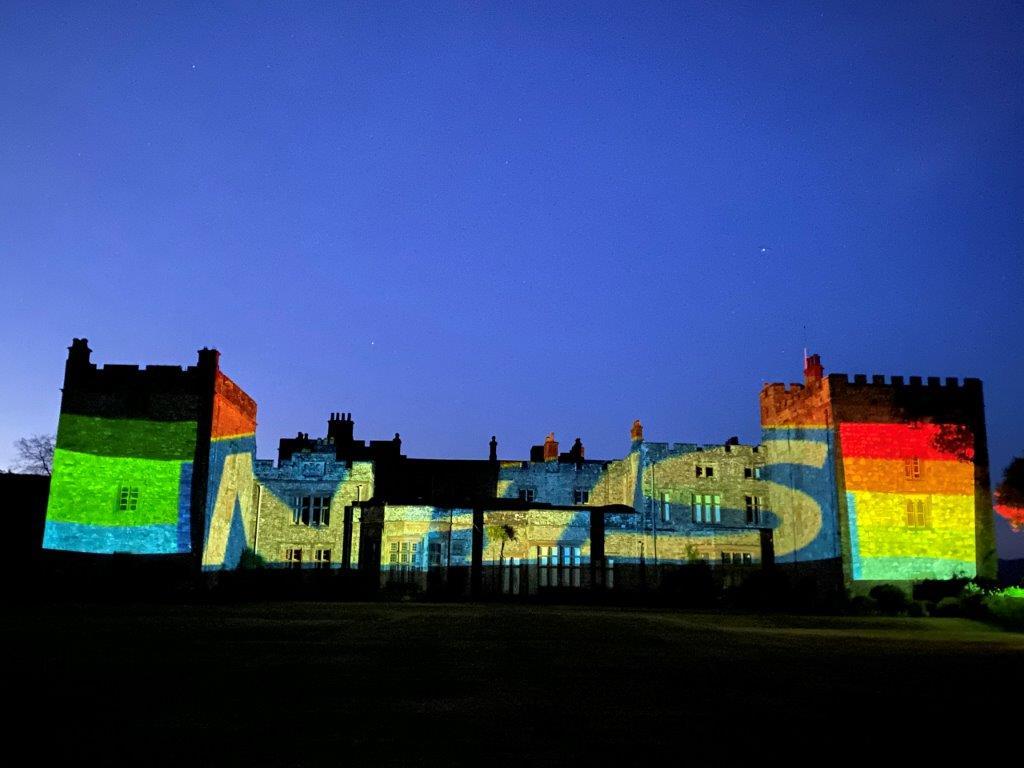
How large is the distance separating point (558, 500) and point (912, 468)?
16.4 meters

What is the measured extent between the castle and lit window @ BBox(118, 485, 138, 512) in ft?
0.16

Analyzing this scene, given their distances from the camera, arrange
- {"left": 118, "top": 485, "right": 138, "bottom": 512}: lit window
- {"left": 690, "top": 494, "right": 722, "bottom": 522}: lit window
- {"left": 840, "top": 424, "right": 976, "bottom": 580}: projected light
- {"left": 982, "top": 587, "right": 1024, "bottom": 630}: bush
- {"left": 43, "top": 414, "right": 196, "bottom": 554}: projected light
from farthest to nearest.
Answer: {"left": 690, "top": 494, "right": 722, "bottom": 522}: lit window, {"left": 840, "top": 424, "right": 976, "bottom": 580}: projected light, {"left": 118, "top": 485, "right": 138, "bottom": 512}: lit window, {"left": 43, "top": 414, "right": 196, "bottom": 554}: projected light, {"left": 982, "top": 587, "right": 1024, "bottom": 630}: bush

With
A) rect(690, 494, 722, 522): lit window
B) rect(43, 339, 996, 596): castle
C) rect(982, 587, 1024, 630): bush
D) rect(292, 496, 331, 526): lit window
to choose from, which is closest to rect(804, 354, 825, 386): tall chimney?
rect(43, 339, 996, 596): castle

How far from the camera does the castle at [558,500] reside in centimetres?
3067

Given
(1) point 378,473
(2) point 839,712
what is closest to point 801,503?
(1) point 378,473

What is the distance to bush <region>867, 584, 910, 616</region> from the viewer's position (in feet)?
92.9

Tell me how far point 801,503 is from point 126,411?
2753 centimetres

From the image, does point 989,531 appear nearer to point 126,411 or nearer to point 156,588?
point 156,588

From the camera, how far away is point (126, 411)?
3131 centimetres

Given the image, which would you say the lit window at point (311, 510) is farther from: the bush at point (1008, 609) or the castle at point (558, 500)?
the bush at point (1008, 609)

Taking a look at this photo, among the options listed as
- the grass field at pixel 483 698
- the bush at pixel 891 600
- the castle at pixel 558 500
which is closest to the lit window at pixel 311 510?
the castle at pixel 558 500

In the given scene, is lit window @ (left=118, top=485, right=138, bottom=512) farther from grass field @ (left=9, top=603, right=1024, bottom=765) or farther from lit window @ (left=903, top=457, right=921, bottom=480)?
lit window @ (left=903, top=457, right=921, bottom=480)

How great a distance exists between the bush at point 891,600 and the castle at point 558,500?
137cm

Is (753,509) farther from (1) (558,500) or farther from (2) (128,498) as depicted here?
(2) (128,498)
